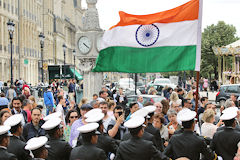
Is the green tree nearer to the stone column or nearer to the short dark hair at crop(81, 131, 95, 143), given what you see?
the stone column

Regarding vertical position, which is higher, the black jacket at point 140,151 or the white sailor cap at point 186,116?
the white sailor cap at point 186,116

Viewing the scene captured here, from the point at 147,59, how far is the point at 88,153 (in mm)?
4761

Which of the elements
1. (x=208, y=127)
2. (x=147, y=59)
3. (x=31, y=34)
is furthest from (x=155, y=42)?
(x=31, y=34)

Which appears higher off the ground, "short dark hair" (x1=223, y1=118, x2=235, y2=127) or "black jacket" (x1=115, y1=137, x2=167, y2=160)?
"short dark hair" (x1=223, y1=118, x2=235, y2=127)

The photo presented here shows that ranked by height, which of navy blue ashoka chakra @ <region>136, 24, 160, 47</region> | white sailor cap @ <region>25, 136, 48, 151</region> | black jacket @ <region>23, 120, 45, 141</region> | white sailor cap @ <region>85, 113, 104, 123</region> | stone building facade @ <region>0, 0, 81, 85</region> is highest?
stone building facade @ <region>0, 0, 81, 85</region>

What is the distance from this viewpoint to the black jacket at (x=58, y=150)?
207 inches

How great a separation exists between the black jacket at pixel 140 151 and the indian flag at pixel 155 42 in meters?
3.78

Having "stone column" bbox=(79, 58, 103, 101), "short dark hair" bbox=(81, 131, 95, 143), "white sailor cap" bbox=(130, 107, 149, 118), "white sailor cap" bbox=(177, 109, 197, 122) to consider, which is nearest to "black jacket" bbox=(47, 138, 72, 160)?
"short dark hair" bbox=(81, 131, 95, 143)

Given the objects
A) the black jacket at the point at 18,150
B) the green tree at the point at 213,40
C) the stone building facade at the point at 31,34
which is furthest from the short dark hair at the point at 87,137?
the green tree at the point at 213,40

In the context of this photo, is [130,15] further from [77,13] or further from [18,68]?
[77,13]

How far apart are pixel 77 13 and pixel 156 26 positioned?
96229 mm

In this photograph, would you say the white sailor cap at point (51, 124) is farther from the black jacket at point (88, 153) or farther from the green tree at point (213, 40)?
the green tree at point (213, 40)

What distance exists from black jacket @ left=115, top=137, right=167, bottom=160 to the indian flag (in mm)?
3781

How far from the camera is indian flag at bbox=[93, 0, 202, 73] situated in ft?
29.0
